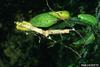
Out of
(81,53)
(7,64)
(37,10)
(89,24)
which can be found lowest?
(7,64)

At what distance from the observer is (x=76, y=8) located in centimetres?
123

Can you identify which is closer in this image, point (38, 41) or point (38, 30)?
point (38, 30)

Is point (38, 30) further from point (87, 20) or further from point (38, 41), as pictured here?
point (38, 41)

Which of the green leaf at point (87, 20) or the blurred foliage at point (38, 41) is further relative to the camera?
the blurred foliage at point (38, 41)

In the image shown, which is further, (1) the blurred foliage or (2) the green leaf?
(1) the blurred foliage

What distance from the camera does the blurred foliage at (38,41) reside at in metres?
1.03

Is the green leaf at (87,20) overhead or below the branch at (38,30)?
overhead

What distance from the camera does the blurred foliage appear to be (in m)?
1.03

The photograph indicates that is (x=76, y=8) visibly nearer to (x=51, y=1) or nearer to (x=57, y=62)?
(x=51, y=1)

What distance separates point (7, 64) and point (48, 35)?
1.54 meters

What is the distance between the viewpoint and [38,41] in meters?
1.54

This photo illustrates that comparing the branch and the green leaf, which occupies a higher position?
the green leaf

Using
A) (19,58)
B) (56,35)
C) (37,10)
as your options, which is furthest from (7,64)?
(56,35)

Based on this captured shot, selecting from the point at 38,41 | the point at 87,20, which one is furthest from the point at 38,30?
the point at 38,41
